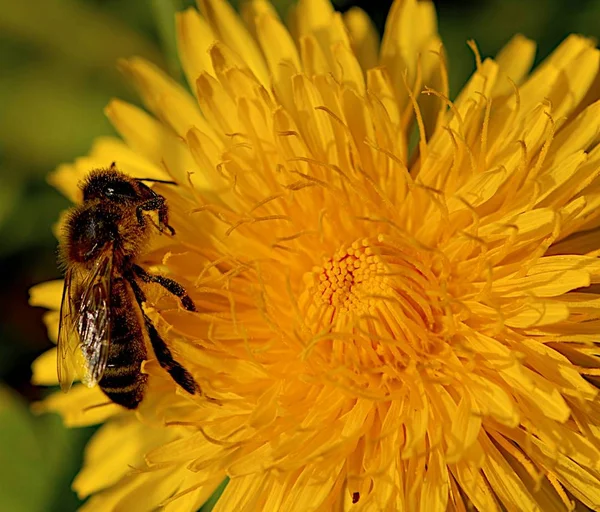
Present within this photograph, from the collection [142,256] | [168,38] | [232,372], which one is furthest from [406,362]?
[168,38]

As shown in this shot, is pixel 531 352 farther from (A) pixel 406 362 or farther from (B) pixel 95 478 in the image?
(B) pixel 95 478

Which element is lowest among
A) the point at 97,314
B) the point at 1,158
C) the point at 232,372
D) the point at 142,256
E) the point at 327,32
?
the point at 232,372

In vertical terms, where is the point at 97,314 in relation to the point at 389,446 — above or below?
above

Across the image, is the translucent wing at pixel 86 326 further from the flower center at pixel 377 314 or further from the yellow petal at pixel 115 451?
the flower center at pixel 377 314

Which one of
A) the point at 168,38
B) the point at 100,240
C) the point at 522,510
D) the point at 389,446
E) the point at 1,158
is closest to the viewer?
the point at 522,510

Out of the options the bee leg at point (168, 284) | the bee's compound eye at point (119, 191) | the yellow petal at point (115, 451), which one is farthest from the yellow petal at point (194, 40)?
the yellow petal at point (115, 451)

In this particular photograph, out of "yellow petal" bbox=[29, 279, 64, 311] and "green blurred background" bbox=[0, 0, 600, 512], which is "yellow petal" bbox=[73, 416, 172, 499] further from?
"green blurred background" bbox=[0, 0, 600, 512]

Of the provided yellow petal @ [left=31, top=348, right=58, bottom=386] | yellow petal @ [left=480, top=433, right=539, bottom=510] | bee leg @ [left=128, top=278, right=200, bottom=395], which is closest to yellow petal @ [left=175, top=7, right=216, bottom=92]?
bee leg @ [left=128, top=278, right=200, bottom=395]

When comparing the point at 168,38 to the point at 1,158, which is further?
the point at 1,158
